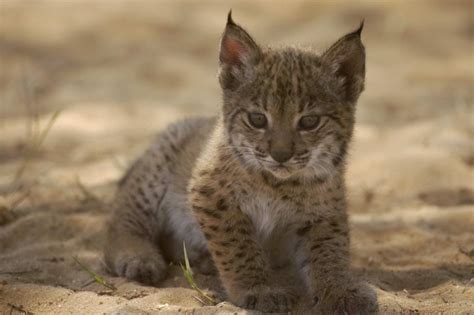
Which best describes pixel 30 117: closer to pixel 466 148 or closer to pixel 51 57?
pixel 51 57

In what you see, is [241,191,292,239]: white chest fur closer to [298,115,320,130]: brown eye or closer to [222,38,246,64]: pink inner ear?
[298,115,320,130]: brown eye

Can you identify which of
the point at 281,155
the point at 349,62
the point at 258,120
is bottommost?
the point at 281,155

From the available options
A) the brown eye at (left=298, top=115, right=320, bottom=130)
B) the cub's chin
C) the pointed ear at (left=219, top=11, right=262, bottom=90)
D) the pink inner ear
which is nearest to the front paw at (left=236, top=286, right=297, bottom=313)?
the cub's chin

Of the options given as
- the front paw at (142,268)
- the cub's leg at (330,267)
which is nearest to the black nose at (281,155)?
the cub's leg at (330,267)

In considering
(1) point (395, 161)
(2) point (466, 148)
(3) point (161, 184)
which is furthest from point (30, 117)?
(2) point (466, 148)

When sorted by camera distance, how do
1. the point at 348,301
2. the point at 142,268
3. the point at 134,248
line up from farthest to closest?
the point at 134,248, the point at 142,268, the point at 348,301

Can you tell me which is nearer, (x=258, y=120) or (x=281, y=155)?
(x=281, y=155)

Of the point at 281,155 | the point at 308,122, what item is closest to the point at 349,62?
the point at 308,122

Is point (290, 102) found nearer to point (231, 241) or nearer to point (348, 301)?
point (231, 241)
